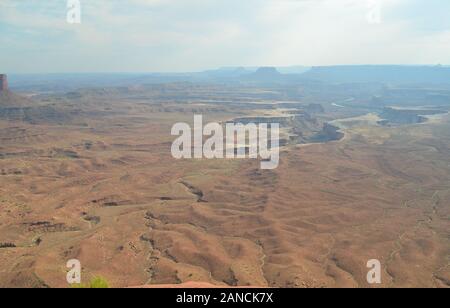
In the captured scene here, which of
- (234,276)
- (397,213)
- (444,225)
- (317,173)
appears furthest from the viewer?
(317,173)

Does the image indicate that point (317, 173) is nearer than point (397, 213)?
No

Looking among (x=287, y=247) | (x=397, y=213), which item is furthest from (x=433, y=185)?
(x=287, y=247)

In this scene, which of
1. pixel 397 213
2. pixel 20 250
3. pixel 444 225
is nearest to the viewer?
pixel 20 250

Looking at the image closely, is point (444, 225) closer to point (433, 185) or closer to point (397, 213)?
point (397, 213)
